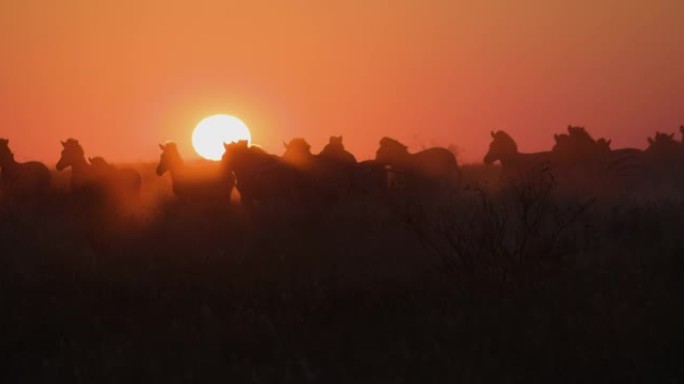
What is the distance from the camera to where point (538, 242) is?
46.8 feet

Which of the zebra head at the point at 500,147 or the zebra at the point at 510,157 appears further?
the zebra head at the point at 500,147

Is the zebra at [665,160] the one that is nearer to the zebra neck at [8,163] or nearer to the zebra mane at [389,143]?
the zebra mane at [389,143]

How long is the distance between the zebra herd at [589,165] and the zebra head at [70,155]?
30.3ft

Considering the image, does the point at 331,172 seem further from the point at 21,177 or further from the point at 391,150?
the point at 21,177

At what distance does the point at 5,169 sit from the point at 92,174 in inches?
93.4

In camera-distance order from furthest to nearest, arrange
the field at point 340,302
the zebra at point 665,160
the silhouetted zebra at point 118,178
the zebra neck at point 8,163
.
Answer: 1. the zebra at point 665,160
2. the zebra neck at point 8,163
3. the silhouetted zebra at point 118,178
4. the field at point 340,302

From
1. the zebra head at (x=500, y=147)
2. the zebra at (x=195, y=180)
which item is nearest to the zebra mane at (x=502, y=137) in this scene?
the zebra head at (x=500, y=147)

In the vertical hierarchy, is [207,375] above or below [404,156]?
below

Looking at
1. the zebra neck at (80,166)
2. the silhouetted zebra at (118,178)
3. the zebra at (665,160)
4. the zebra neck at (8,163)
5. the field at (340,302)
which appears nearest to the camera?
the field at (340,302)

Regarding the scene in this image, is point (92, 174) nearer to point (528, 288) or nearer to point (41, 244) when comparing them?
point (41, 244)

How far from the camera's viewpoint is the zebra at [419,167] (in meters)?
23.9

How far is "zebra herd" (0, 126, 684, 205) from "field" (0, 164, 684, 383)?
4.02 meters

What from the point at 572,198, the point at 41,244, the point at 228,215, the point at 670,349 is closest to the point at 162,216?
the point at 228,215

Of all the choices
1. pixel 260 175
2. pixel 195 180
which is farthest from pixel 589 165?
pixel 195 180
